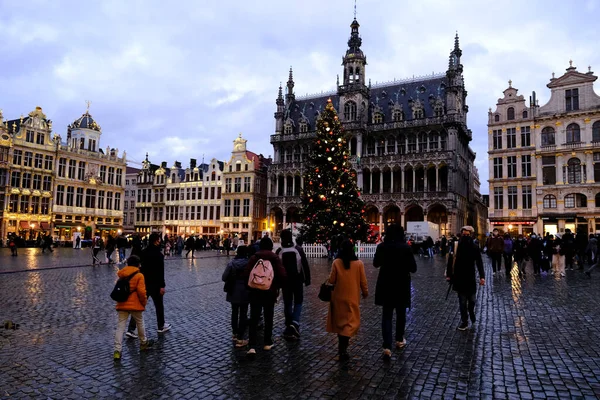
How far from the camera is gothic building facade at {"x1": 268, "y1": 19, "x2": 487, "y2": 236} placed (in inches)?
1962

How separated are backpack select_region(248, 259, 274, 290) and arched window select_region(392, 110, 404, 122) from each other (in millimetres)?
49381

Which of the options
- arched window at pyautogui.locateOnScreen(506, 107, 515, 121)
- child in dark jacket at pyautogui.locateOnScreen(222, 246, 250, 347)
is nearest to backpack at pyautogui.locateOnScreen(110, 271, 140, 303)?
child in dark jacket at pyautogui.locateOnScreen(222, 246, 250, 347)

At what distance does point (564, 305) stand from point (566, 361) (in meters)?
5.25

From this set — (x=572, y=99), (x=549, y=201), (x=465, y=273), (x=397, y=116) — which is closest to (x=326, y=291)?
(x=465, y=273)

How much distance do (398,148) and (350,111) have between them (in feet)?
25.2

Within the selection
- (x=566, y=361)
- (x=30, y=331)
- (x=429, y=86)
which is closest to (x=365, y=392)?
(x=566, y=361)

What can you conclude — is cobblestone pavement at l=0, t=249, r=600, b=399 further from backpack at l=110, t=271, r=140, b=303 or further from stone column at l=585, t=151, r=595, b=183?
stone column at l=585, t=151, r=595, b=183

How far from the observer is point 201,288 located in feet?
46.6

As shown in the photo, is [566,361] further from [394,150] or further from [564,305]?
[394,150]

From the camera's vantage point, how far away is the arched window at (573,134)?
139 feet

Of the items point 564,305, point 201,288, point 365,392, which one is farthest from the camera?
point 201,288

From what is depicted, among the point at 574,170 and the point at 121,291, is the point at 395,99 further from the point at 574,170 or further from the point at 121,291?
the point at 121,291

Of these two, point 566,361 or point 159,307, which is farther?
point 159,307

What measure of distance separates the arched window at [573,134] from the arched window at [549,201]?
18.3 feet
